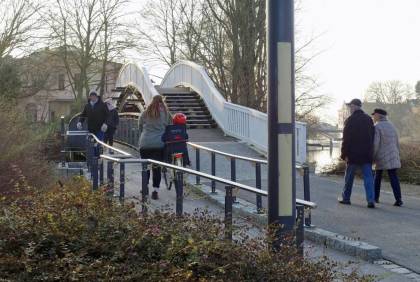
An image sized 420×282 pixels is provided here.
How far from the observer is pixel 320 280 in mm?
3812

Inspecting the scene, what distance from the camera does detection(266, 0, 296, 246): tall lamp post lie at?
441 centimetres

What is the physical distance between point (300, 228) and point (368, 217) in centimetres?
447

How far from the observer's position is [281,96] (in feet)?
14.5

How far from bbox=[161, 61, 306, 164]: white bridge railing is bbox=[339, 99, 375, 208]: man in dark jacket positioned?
5.52m

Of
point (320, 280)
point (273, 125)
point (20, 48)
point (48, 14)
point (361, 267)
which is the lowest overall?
point (361, 267)

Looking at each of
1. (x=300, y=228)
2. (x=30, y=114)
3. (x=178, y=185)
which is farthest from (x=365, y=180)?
(x=30, y=114)

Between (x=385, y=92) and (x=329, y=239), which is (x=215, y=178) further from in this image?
(x=385, y=92)

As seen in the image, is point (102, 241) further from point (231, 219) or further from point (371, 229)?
point (371, 229)

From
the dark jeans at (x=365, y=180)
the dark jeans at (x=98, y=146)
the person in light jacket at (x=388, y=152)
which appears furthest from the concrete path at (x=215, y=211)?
the person in light jacket at (x=388, y=152)

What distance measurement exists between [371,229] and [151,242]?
4.62 meters

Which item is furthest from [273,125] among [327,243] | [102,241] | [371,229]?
[371,229]

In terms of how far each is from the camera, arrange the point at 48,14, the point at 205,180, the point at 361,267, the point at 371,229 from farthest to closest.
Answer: the point at 48,14, the point at 371,229, the point at 205,180, the point at 361,267

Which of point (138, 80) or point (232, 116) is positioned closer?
point (232, 116)

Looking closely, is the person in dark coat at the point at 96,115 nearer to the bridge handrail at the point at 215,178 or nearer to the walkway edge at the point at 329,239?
the bridge handrail at the point at 215,178
